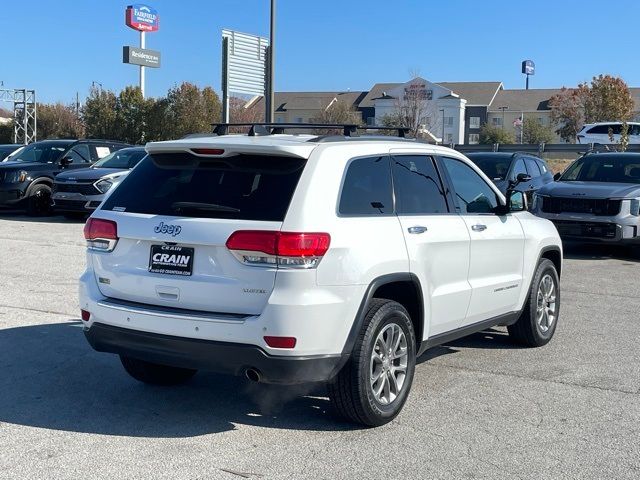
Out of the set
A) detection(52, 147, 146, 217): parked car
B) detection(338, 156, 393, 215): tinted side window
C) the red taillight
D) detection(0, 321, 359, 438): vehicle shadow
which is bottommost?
detection(0, 321, 359, 438): vehicle shadow

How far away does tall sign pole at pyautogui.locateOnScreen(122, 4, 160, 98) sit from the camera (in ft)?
188

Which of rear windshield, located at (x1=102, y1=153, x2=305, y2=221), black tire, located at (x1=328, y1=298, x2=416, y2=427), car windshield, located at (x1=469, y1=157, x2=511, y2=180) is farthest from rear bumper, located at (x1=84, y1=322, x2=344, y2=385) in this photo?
car windshield, located at (x1=469, y1=157, x2=511, y2=180)

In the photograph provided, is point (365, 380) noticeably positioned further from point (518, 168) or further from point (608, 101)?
point (608, 101)

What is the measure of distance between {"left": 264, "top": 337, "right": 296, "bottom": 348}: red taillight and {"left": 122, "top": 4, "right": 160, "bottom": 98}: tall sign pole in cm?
5512

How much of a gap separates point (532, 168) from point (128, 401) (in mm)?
12988

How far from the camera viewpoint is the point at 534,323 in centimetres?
688

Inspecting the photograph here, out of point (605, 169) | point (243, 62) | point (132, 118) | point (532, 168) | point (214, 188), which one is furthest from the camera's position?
point (132, 118)

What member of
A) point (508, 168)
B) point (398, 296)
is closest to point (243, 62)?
point (508, 168)

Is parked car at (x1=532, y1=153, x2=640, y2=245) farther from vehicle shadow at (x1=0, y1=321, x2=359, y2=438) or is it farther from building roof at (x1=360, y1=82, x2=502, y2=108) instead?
building roof at (x1=360, y1=82, x2=502, y2=108)

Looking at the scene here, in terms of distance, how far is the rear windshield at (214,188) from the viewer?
448 centimetres

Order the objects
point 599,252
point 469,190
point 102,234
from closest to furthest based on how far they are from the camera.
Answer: point 102,234, point 469,190, point 599,252

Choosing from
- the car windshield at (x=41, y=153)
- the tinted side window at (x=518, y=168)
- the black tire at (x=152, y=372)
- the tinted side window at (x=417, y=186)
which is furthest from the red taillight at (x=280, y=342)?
the car windshield at (x=41, y=153)

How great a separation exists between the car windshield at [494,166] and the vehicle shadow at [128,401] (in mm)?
10393

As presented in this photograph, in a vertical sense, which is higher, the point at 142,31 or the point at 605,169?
the point at 142,31
